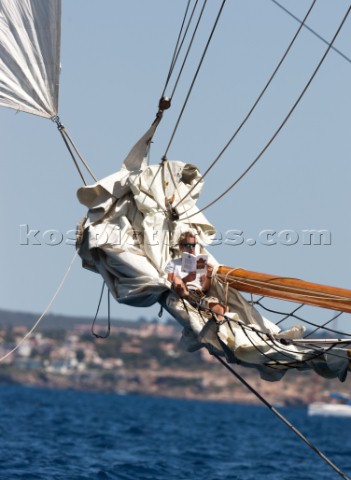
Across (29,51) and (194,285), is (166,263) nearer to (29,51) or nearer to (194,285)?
(194,285)

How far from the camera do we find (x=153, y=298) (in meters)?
14.1

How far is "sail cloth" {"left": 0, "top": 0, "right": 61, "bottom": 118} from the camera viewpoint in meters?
15.2

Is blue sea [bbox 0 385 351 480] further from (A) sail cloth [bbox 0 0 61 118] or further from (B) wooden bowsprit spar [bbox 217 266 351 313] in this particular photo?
(B) wooden bowsprit spar [bbox 217 266 351 313]

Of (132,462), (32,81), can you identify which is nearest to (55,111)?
(32,81)

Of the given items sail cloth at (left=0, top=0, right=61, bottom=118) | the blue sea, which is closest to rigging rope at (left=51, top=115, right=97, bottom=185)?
sail cloth at (left=0, top=0, right=61, bottom=118)

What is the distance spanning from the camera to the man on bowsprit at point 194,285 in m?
13.9

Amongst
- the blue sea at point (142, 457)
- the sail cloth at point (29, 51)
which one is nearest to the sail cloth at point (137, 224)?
the sail cloth at point (29, 51)

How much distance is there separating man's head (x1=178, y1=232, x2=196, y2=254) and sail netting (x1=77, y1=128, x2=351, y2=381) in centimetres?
21

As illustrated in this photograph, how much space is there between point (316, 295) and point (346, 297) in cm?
38

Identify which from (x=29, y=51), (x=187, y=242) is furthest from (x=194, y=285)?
(x=29, y=51)

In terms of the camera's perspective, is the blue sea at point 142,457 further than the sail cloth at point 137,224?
Yes

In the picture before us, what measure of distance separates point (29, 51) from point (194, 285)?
139 inches

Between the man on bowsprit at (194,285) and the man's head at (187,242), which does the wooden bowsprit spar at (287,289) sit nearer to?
the man on bowsprit at (194,285)

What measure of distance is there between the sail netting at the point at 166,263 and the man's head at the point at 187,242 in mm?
207
